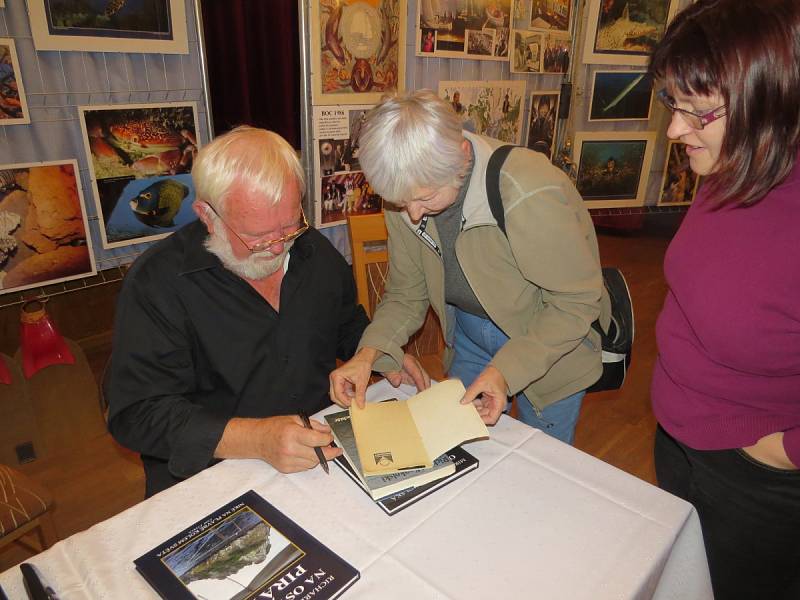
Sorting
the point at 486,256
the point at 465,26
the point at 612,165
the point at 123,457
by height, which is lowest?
the point at 123,457

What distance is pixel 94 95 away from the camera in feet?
6.68

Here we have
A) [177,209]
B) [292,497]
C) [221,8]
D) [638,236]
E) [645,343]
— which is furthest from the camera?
[638,236]

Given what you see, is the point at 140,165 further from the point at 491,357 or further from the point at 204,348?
the point at 491,357

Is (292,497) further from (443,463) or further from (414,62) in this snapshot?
(414,62)

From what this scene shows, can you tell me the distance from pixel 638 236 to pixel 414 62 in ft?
14.4

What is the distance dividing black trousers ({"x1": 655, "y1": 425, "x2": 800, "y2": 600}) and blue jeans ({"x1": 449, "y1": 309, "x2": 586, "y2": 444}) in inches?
15.8

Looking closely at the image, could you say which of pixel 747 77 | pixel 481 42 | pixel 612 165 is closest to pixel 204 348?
pixel 747 77

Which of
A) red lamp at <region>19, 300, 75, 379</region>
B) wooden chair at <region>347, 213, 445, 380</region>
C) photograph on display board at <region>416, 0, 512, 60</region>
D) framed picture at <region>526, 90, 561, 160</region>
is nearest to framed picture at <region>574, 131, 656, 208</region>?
framed picture at <region>526, 90, 561, 160</region>

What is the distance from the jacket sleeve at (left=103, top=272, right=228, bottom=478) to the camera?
1.27m

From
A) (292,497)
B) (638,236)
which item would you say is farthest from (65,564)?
(638,236)

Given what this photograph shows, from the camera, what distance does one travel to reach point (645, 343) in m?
4.02

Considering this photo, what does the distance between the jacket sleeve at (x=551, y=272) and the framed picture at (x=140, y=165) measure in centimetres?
155

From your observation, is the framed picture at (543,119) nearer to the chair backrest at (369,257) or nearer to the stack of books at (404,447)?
the chair backrest at (369,257)

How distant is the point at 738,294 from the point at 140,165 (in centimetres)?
212
